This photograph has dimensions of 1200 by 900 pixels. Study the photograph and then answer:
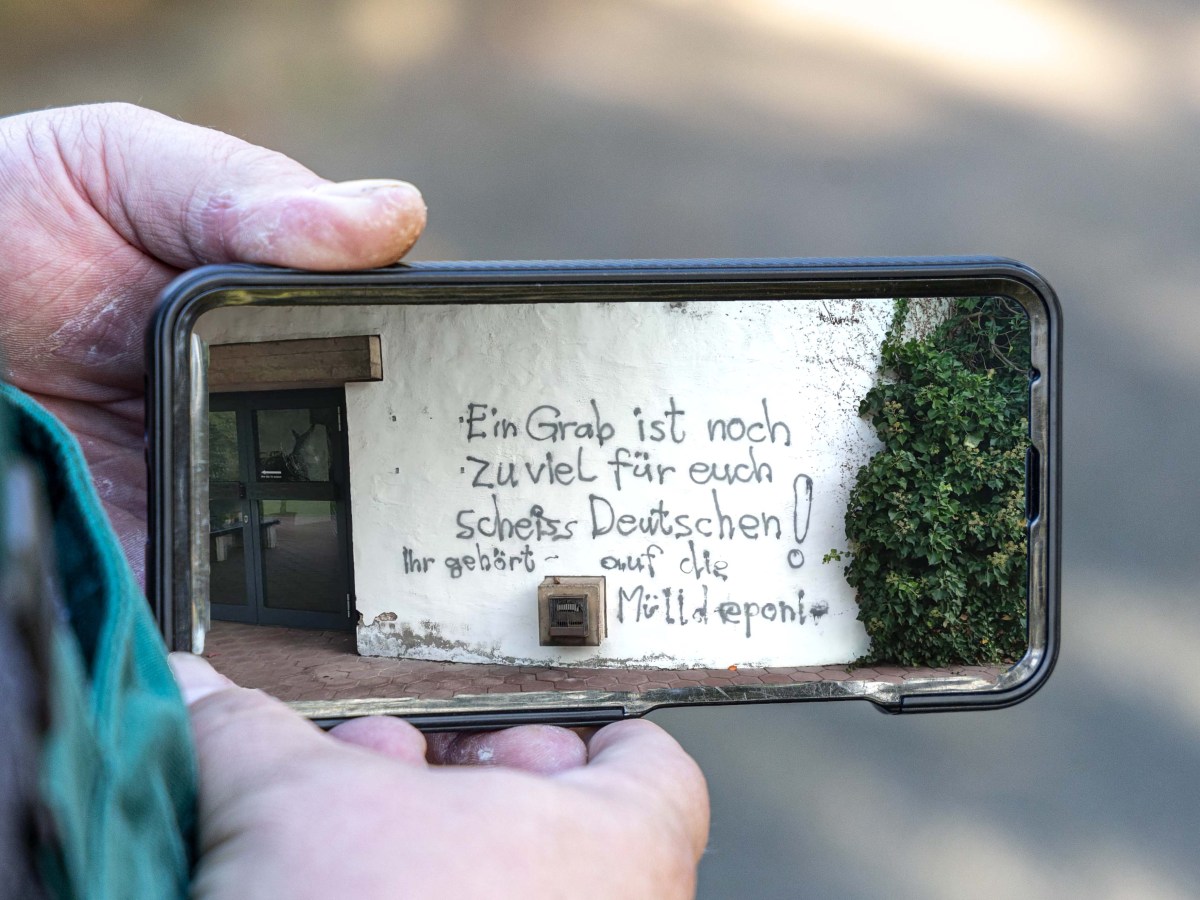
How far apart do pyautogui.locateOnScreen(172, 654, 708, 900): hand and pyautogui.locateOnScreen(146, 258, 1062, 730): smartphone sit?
0.72 feet

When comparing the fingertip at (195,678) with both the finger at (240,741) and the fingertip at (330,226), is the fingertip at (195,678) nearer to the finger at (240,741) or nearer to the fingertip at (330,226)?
the finger at (240,741)

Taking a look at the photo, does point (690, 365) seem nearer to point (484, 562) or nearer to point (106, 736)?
point (484, 562)

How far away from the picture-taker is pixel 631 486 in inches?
26.6

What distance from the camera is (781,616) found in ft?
2.01

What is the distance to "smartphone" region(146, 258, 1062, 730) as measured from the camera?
0.51 metres

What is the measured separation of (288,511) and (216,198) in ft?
0.79

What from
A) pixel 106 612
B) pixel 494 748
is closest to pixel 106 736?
pixel 106 612

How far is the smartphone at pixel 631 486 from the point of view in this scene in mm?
506

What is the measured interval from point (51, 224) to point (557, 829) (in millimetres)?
611

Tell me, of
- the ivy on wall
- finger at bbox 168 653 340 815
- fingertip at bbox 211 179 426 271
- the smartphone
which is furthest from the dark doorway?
the ivy on wall

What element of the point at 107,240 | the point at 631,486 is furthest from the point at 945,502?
the point at 107,240

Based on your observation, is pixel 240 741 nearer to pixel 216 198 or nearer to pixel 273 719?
pixel 273 719

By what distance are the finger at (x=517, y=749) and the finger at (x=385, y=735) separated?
1.4 inches

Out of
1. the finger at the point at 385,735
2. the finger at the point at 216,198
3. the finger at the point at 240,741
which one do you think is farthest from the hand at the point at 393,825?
the finger at the point at 216,198
